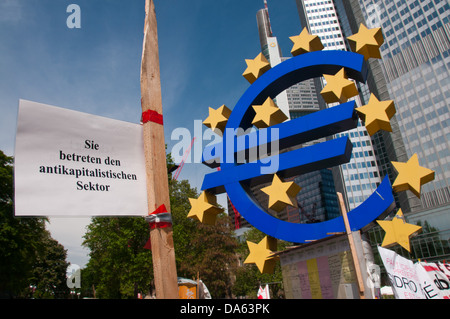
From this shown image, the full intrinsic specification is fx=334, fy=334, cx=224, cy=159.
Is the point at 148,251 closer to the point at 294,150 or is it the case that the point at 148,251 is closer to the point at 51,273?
the point at 294,150

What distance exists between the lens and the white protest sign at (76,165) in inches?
100

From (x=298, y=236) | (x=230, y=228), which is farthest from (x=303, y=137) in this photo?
(x=230, y=228)

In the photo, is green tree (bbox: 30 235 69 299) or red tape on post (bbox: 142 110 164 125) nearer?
red tape on post (bbox: 142 110 164 125)

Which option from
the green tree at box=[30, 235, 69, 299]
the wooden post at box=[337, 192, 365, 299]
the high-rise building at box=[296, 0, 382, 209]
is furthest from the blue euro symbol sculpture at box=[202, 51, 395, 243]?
the high-rise building at box=[296, 0, 382, 209]

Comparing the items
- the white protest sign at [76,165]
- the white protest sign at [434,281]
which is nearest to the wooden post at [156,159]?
the white protest sign at [76,165]

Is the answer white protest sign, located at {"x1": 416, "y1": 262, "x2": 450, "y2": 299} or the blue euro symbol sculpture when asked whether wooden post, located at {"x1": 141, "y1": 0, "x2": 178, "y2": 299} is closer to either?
the blue euro symbol sculpture

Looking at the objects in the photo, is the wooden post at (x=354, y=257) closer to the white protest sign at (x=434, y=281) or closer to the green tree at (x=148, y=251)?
the white protest sign at (x=434, y=281)

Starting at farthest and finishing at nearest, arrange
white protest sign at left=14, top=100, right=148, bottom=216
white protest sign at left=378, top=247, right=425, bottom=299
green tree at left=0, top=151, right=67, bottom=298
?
green tree at left=0, top=151, right=67, bottom=298
white protest sign at left=378, top=247, right=425, bottom=299
white protest sign at left=14, top=100, right=148, bottom=216

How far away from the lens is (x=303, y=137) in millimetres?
9766

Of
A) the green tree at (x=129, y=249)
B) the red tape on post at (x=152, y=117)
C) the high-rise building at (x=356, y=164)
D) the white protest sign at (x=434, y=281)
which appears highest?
the high-rise building at (x=356, y=164)

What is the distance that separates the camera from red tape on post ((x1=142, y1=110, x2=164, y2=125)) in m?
3.19

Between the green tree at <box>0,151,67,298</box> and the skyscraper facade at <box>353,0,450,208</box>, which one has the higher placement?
the skyscraper facade at <box>353,0,450,208</box>

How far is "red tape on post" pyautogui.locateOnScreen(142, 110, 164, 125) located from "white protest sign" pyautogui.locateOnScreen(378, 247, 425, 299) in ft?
17.4

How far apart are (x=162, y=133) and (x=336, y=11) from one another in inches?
5637
